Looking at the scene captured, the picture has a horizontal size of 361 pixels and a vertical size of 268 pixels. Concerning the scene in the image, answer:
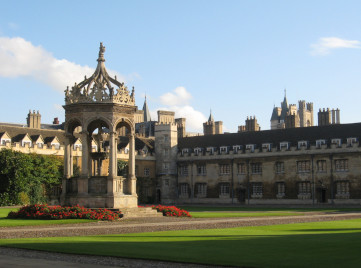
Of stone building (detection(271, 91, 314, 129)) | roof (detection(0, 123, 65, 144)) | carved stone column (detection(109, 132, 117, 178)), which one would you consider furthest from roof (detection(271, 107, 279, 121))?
carved stone column (detection(109, 132, 117, 178))

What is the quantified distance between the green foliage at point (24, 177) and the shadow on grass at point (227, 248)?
126 ft

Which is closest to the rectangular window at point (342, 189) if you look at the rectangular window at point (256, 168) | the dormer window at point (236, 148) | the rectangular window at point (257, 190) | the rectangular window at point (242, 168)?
the rectangular window at point (257, 190)

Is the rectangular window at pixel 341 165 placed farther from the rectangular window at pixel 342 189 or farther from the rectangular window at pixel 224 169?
the rectangular window at pixel 224 169

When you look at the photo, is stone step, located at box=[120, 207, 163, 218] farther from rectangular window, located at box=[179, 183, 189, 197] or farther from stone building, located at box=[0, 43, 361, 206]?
rectangular window, located at box=[179, 183, 189, 197]

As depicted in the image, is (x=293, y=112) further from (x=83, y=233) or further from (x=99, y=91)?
(x=83, y=233)

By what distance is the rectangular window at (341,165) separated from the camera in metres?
64.9

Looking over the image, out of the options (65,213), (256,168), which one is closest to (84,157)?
(65,213)

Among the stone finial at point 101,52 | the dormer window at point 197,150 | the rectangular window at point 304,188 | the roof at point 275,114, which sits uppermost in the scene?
the roof at point 275,114

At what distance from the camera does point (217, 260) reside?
14641mm

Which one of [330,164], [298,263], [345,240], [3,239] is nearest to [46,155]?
[330,164]

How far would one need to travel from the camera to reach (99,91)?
3588 centimetres

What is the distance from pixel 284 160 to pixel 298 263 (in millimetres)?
56578

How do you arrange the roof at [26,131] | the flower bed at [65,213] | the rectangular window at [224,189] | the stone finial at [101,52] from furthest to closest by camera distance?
the rectangular window at [224,189]
the roof at [26,131]
the stone finial at [101,52]
the flower bed at [65,213]

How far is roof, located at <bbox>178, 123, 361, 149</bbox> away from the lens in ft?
220
